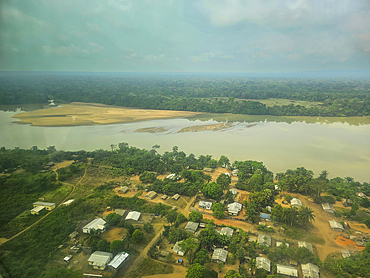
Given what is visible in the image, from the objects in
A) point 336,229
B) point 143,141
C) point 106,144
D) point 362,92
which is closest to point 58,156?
point 106,144

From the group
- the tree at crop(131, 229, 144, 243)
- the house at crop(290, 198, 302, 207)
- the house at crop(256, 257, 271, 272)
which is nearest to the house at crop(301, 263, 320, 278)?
the house at crop(256, 257, 271, 272)

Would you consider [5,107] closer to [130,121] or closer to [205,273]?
[130,121]

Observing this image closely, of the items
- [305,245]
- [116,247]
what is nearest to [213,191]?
[305,245]

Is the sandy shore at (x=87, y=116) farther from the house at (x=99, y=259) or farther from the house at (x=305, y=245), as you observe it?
the house at (x=305, y=245)

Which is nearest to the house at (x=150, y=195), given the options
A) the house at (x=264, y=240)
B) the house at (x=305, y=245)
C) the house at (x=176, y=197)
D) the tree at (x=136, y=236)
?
the house at (x=176, y=197)

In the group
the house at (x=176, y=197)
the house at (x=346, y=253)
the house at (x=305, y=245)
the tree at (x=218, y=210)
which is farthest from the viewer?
the house at (x=176, y=197)

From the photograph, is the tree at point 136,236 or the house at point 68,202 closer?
the tree at point 136,236

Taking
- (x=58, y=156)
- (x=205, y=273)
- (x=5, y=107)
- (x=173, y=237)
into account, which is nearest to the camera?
(x=205, y=273)

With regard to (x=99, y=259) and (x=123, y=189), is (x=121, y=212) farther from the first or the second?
(x=99, y=259)
